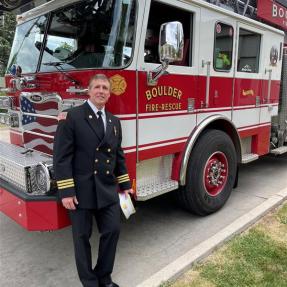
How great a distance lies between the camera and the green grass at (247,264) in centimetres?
277

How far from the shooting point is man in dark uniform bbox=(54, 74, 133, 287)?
2338mm

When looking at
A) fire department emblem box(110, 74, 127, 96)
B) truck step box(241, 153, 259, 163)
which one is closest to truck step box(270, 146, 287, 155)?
truck step box(241, 153, 259, 163)

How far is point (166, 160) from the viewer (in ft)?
11.6

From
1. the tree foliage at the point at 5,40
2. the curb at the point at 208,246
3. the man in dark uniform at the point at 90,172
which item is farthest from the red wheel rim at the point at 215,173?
the tree foliage at the point at 5,40

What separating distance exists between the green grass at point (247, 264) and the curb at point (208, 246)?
56 millimetres

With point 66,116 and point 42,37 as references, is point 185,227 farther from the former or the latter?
point 42,37

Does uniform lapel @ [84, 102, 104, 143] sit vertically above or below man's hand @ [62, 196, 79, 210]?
above

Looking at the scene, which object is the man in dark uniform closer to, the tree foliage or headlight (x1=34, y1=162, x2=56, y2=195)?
headlight (x1=34, y1=162, x2=56, y2=195)

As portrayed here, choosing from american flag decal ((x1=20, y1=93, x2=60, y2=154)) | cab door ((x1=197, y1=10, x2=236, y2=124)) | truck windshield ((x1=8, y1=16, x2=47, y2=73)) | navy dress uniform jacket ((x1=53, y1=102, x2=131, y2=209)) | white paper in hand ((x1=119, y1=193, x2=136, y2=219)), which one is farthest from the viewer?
cab door ((x1=197, y1=10, x2=236, y2=124))

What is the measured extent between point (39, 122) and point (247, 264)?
7.25ft

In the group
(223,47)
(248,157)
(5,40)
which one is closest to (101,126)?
(223,47)

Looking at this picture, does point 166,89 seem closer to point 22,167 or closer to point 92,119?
point 92,119

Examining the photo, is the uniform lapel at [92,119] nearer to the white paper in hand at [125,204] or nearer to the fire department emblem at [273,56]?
the white paper in hand at [125,204]

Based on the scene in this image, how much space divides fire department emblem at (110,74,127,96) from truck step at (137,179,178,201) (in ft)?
2.99
